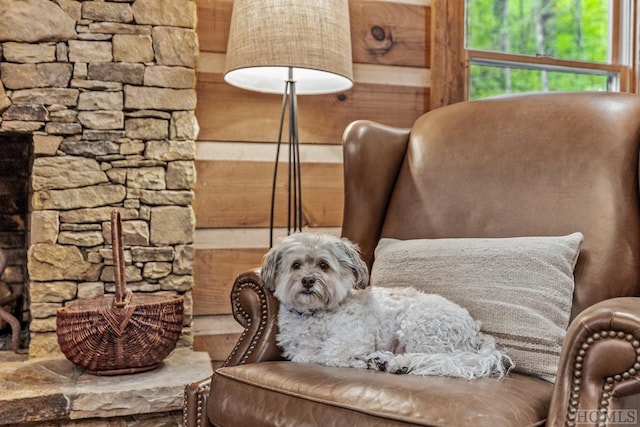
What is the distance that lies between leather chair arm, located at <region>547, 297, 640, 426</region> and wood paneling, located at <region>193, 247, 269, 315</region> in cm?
146

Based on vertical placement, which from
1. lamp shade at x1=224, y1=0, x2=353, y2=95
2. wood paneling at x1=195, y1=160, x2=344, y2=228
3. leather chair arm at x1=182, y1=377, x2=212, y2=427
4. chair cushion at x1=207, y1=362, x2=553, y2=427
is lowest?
leather chair arm at x1=182, y1=377, x2=212, y2=427

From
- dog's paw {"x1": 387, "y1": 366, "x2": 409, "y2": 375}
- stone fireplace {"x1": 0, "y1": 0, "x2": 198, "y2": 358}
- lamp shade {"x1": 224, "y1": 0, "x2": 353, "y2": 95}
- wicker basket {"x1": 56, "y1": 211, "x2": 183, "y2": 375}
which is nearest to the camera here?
dog's paw {"x1": 387, "y1": 366, "x2": 409, "y2": 375}

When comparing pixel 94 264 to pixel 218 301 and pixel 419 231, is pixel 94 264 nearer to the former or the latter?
pixel 218 301

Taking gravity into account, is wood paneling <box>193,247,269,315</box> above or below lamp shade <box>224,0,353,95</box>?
below

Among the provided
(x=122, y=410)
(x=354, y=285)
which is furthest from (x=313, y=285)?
(x=122, y=410)

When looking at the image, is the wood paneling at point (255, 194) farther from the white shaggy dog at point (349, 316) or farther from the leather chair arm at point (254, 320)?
the white shaggy dog at point (349, 316)

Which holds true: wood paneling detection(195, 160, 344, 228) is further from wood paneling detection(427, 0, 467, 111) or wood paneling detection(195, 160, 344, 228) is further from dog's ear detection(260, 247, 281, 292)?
dog's ear detection(260, 247, 281, 292)

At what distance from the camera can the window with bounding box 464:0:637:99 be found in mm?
2715

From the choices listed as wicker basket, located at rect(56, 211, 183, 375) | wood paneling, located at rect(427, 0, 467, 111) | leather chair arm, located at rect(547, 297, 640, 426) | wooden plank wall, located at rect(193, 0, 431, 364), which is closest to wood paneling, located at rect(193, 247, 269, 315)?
wooden plank wall, located at rect(193, 0, 431, 364)

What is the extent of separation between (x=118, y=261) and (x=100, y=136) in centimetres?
49

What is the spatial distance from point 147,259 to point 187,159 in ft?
1.26

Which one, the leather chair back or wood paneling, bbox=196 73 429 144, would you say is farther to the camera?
wood paneling, bbox=196 73 429 144

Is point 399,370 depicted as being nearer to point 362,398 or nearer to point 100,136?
point 362,398

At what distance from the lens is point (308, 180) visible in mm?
2529
